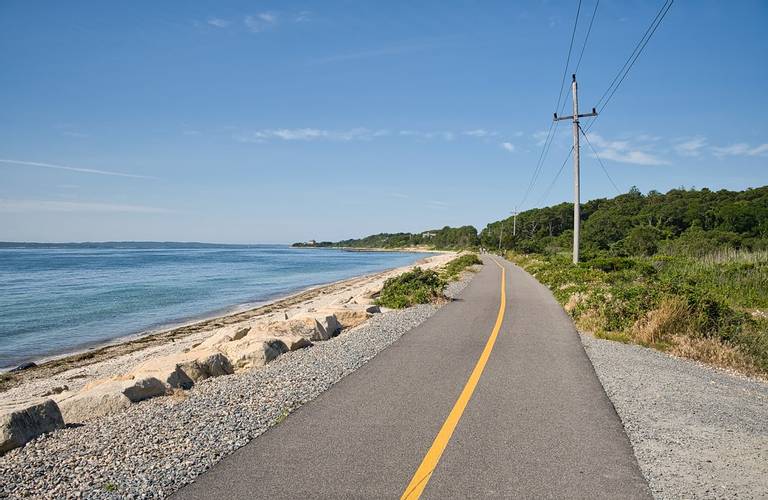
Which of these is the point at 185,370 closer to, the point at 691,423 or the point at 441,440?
the point at 441,440

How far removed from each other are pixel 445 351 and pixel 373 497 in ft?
17.4

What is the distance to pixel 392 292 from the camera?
61.4ft

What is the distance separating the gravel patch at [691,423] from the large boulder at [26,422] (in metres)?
5.78

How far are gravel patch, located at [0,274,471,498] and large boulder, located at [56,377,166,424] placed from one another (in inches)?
6.7

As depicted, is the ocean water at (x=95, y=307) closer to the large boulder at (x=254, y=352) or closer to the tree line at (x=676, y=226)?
the large boulder at (x=254, y=352)

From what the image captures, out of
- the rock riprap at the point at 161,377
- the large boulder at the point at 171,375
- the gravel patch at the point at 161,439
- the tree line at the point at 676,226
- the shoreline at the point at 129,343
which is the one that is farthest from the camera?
the tree line at the point at 676,226

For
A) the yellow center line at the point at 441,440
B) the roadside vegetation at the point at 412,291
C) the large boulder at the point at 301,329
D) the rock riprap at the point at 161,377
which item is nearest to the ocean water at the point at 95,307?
the large boulder at the point at 301,329

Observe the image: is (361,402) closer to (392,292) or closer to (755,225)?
(392,292)

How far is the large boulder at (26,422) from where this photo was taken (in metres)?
4.62

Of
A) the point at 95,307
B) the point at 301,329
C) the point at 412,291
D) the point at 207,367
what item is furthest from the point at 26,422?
the point at 95,307

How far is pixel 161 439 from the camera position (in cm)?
479

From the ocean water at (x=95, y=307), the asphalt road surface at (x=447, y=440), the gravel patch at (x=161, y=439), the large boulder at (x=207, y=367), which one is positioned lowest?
the ocean water at (x=95, y=307)

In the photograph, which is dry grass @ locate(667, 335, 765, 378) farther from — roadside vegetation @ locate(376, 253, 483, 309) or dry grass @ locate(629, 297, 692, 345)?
roadside vegetation @ locate(376, 253, 483, 309)

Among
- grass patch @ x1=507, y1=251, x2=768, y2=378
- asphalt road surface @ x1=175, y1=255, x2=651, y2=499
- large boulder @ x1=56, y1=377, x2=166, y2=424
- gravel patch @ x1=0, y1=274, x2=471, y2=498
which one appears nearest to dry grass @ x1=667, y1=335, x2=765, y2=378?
grass patch @ x1=507, y1=251, x2=768, y2=378
